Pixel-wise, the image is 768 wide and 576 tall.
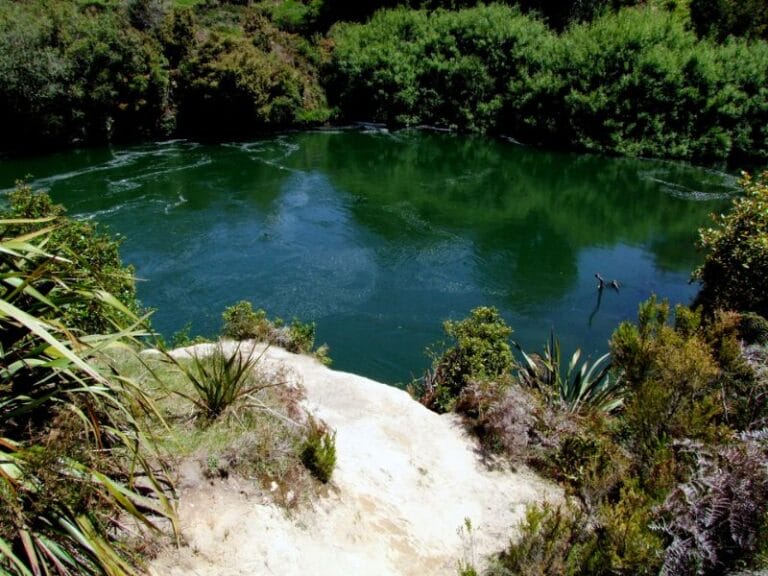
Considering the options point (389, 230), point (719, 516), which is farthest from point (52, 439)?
point (389, 230)

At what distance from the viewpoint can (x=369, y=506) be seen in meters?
7.32

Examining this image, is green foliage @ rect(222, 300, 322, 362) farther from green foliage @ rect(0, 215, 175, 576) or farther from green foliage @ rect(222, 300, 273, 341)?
green foliage @ rect(0, 215, 175, 576)

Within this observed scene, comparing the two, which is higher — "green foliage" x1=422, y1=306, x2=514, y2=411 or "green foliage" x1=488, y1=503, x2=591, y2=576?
"green foliage" x1=488, y1=503, x2=591, y2=576

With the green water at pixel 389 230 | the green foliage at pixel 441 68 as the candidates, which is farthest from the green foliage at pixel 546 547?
the green foliage at pixel 441 68

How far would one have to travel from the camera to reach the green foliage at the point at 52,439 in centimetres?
386

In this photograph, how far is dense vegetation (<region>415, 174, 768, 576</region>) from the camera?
588cm

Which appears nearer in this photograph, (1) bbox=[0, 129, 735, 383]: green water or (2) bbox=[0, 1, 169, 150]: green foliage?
(1) bbox=[0, 129, 735, 383]: green water

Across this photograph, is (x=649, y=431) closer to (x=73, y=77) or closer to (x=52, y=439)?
(x=52, y=439)

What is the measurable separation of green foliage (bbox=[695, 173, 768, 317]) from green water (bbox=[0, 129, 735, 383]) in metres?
3.59

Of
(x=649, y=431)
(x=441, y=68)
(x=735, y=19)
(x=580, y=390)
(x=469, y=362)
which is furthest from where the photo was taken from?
(x=441, y=68)

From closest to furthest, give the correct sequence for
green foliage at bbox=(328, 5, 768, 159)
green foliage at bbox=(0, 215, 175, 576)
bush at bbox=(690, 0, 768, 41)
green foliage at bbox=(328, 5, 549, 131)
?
1. green foliage at bbox=(0, 215, 175, 576)
2. green foliage at bbox=(328, 5, 768, 159)
3. bush at bbox=(690, 0, 768, 41)
4. green foliage at bbox=(328, 5, 549, 131)

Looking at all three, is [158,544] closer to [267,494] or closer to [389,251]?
[267,494]

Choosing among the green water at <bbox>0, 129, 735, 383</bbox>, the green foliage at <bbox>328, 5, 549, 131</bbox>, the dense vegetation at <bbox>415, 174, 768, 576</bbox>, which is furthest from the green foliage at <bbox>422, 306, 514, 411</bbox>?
the green foliage at <bbox>328, 5, 549, 131</bbox>

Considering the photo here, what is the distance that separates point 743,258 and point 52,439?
45.3ft
